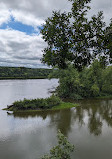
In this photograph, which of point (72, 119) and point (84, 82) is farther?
point (84, 82)

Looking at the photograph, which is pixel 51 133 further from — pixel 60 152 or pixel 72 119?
pixel 60 152

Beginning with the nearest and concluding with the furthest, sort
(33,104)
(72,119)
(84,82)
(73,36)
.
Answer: (73,36), (72,119), (33,104), (84,82)

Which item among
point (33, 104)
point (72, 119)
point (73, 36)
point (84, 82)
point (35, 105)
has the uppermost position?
point (73, 36)

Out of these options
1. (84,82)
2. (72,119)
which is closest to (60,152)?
(72,119)

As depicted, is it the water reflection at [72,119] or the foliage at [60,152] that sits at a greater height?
the foliage at [60,152]

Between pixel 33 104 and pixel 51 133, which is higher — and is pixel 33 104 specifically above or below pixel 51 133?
above

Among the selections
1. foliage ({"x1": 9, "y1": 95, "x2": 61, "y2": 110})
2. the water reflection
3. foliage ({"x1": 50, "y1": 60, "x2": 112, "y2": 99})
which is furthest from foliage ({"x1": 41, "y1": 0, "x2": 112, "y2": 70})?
foliage ({"x1": 50, "y1": 60, "x2": 112, "y2": 99})

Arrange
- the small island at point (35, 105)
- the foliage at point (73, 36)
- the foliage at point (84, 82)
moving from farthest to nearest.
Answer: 1. the foliage at point (84, 82)
2. the small island at point (35, 105)
3. the foliage at point (73, 36)

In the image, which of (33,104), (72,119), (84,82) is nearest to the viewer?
(72,119)

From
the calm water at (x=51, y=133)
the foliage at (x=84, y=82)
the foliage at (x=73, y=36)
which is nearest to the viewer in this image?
the foliage at (x=73, y=36)

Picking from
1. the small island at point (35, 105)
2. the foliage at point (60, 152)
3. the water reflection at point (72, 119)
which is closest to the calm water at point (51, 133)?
the water reflection at point (72, 119)

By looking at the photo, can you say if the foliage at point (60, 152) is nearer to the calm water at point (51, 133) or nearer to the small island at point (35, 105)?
the calm water at point (51, 133)

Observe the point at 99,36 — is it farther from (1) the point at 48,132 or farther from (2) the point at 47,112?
(2) the point at 47,112

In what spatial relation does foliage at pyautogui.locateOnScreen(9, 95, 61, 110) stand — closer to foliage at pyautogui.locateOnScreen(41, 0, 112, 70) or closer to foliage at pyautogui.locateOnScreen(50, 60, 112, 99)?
foliage at pyautogui.locateOnScreen(50, 60, 112, 99)
